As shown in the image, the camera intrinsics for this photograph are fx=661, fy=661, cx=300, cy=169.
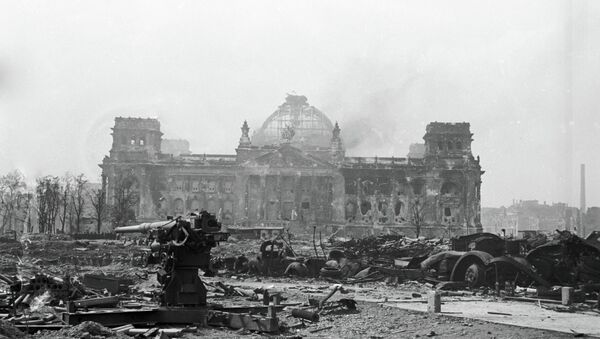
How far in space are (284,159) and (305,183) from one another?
3.65 metres

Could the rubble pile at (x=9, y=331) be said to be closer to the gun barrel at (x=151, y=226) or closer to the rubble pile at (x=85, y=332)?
the rubble pile at (x=85, y=332)

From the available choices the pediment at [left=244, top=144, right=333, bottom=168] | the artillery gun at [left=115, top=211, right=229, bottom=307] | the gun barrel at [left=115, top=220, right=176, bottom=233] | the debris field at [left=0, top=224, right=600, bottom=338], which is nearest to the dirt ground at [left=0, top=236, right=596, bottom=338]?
the debris field at [left=0, top=224, right=600, bottom=338]

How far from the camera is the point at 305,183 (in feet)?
246

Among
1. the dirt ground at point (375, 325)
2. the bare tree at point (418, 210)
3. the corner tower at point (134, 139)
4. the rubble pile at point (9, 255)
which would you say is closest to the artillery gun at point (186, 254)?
the dirt ground at point (375, 325)

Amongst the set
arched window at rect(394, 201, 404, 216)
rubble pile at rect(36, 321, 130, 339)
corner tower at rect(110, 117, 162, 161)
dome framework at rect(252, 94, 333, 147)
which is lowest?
rubble pile at rect(36, 321, 130, 339)

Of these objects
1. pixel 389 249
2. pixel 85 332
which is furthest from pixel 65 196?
pixel 85 332

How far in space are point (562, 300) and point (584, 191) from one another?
82.7 m

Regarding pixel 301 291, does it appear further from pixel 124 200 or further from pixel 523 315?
pixel 124 200

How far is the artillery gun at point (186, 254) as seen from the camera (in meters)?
13.5

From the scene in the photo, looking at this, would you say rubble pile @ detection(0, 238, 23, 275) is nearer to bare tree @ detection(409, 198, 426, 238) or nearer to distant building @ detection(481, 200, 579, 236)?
bare tree @ detection(409, 198, 426, 238)

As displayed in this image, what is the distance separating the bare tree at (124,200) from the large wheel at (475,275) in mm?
44479

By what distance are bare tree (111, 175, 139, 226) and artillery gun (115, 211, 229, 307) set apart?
4937 cm

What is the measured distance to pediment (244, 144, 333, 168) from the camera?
74.4m

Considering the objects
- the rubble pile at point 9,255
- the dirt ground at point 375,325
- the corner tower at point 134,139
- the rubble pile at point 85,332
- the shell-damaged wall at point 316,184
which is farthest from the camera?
the corner tower at point 134,139
